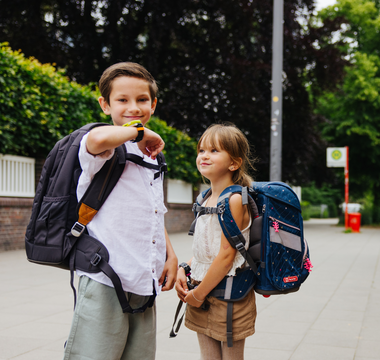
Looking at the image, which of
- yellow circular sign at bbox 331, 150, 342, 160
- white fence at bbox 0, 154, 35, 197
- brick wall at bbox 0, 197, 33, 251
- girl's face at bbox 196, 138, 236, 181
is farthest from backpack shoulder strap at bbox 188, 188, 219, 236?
yellow circular sign at bbox 331, 150, 342, 160

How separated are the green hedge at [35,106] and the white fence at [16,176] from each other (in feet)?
0.66

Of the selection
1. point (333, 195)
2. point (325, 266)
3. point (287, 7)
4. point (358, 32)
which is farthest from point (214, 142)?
point (333, 195)

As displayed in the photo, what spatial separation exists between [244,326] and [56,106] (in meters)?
8.81

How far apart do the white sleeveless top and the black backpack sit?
65 cm

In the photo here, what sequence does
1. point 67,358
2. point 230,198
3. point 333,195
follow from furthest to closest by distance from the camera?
point 333,195 → point 230,198 → point 67,358

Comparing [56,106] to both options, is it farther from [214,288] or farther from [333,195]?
[333,195]

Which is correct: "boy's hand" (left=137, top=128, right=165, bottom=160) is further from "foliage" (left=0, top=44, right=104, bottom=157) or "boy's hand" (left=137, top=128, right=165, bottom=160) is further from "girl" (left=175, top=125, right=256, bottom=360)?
"foliage" (left=0, top=44, right=104, bottom=157)

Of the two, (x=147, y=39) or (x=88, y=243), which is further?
(x=147, y=39)

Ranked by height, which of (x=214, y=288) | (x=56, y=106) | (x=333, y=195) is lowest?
(x=333, y=195)

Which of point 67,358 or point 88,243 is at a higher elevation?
point 88,243

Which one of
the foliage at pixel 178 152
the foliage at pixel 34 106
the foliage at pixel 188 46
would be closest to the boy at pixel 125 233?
the foliage at pixel 34 106

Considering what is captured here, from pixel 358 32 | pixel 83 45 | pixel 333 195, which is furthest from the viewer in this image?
pixel 333 195

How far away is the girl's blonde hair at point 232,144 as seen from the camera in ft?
7.84

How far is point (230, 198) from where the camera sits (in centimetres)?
228
